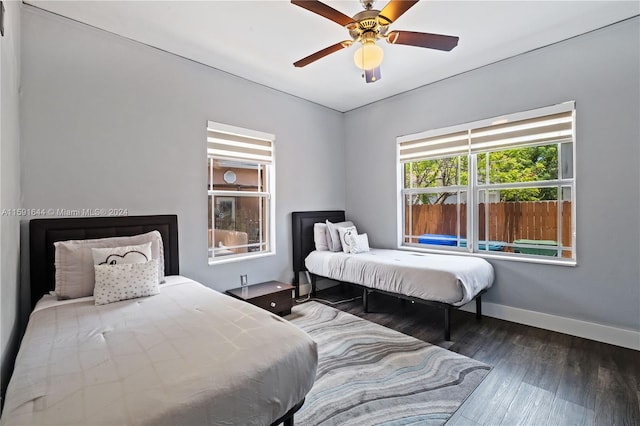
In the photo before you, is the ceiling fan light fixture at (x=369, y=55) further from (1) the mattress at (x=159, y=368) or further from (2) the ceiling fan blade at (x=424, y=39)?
(1) the mattress at (x=159, y=368)

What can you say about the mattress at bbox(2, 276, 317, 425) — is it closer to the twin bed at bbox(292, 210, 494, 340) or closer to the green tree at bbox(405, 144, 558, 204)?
the twin bed at bbox(292, 210, 494, 340)

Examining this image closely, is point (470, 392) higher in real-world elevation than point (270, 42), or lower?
lower

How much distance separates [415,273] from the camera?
292cm

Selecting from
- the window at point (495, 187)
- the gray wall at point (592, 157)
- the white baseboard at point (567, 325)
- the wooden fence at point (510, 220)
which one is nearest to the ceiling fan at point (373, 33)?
the gray wall at point (592, 157)

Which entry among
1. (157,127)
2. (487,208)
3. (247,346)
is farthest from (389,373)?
(157,127)

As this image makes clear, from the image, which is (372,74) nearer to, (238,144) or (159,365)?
(238,144)

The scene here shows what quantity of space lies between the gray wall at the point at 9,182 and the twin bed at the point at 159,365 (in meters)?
0.15

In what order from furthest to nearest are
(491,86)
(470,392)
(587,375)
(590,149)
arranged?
(491,86)
(590,149)
(587,375)
(470,392)

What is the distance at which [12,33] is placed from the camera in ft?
5.98

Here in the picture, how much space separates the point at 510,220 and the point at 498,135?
0.99 metres

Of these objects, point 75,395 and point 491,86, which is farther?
point 491,86

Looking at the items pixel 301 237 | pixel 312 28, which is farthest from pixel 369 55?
pixel 301 237

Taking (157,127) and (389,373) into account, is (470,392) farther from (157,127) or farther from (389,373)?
(157,127)

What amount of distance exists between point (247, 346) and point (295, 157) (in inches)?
122
